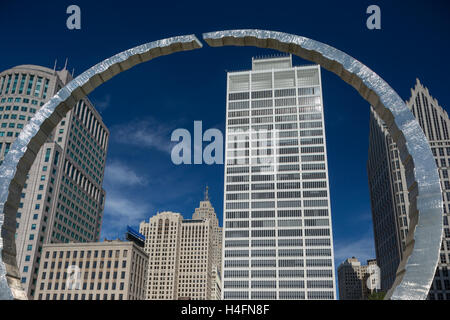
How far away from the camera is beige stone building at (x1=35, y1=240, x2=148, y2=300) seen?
396 feet

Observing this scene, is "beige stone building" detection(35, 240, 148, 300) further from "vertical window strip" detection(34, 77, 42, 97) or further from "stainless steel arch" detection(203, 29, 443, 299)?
"stainless steel arch" detection(203, 29, 443, 299)

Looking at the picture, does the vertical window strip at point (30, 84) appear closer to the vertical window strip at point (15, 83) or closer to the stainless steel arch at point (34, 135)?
the vertical window strip at point (15, 83)

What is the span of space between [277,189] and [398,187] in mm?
41046

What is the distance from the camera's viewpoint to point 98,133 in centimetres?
15650

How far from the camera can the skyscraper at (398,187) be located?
5079 inches

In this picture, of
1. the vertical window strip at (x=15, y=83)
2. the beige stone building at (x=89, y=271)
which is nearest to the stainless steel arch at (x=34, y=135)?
the beige stone building at (x=89, y=271)

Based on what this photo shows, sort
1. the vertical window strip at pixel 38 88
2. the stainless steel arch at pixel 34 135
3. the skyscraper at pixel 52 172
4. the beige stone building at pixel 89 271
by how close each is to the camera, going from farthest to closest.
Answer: the vertical window strip at pixel 38 88 → the beige stone building at pixel 89 271 → the skyscraper at pixel 52 172 → the stainless steel arch at pixel 34 135

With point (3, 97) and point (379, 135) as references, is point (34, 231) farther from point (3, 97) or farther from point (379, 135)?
point (379, 135)

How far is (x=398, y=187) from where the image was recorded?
454ft

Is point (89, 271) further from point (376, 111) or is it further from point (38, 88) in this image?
point (376, 111)

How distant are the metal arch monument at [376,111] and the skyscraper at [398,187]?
127 m

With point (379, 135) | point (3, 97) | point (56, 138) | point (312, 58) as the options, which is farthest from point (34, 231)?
point (379, 135)

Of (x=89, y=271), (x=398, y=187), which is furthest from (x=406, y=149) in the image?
(x=398, y=187)
